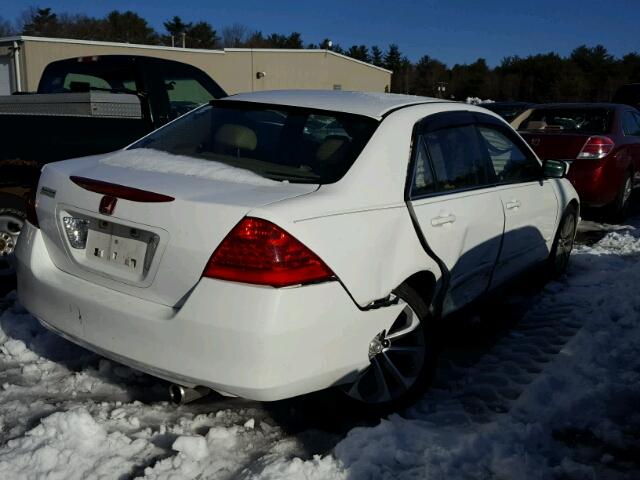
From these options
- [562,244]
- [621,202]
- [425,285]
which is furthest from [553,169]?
[621,202]

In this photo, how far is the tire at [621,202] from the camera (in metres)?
8.52

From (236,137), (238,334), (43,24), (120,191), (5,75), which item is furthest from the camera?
(43,24)

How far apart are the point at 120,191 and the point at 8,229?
264 centimetres

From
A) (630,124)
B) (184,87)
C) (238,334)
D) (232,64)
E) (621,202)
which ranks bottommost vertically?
(621,202)

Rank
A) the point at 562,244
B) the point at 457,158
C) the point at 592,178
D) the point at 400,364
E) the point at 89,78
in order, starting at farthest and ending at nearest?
the point at 592,178 → the point at 89,78 → the point at 562,244 → the point at 457,158 → the point at 400,364

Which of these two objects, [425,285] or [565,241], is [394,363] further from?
[565,241]

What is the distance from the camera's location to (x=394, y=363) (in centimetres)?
328

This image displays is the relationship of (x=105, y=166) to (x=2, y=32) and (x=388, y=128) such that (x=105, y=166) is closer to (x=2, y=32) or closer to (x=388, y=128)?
(x=388, y=128)

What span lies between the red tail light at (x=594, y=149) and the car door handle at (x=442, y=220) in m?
5.22

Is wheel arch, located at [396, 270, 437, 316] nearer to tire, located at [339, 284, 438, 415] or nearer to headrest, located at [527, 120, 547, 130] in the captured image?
tire, located at [339, 284, 438, 415]

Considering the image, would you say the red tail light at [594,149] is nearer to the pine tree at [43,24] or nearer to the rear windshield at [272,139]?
the rear windshield at [272,139]

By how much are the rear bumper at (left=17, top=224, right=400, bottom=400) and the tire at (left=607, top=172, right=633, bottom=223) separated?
261 inches

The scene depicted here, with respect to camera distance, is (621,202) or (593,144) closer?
(593,144)

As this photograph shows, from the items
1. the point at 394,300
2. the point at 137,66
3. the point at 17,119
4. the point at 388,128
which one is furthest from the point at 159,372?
the point at 137,66
